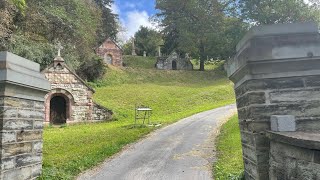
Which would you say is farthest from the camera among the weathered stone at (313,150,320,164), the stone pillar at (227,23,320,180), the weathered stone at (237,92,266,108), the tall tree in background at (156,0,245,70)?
the tall tree in background at (156,0,245,70)

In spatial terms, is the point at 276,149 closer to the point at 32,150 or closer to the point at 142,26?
the point at 32,150

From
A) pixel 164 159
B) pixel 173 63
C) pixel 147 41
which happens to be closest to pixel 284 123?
pixel 164 159

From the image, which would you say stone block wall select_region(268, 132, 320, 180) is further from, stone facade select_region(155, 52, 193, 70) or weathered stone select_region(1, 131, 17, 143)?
stone facade select_region(155, 52, 193, 70)

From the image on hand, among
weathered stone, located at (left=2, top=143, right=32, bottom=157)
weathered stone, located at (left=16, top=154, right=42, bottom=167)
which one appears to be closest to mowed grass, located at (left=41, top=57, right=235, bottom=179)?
weathered stone, located at (left=16, top=154, right=42, bottom=167)

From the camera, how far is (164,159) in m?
9.40

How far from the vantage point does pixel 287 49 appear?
4227mm

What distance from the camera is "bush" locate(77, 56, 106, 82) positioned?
3225cm

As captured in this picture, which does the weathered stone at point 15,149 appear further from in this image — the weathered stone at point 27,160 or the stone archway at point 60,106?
the stone archway at point 60,106

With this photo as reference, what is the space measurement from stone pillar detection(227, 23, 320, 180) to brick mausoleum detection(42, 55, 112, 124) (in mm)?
17950

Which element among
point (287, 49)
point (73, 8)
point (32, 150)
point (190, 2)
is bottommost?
point (32, 150)

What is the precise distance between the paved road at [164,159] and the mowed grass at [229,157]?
0.28 metres

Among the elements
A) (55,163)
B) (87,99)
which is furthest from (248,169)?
(87,99)

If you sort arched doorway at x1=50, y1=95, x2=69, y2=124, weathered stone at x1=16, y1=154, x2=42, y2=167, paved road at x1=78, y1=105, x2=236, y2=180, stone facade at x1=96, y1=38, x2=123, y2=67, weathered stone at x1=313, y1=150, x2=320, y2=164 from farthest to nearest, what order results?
stone facade at x1=96, y1=38, x2=123, y2=67 < arched doorway at x1=50, y1=95, x2=69, y2=124 < paved road at x1=78, y1=105, x2=236, y2=180 < weathered stone at x1=16, y1=154, x2=42, y2=167 < weathered stone at x1=313, y1=150, x2=320, y2=164

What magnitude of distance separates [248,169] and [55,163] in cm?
553
